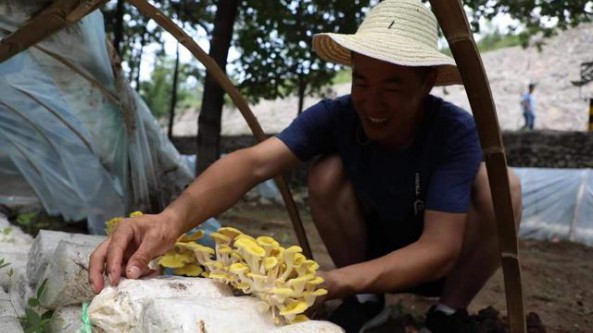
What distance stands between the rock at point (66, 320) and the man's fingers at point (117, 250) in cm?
19

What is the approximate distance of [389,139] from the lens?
1.85 metres

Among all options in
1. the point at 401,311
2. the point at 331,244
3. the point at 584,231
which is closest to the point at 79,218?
the point at 331,244

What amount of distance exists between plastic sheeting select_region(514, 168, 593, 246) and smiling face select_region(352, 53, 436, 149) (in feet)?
17.8

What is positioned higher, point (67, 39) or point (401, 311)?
point (67, 39)

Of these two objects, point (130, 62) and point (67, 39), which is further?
point (130, 62)

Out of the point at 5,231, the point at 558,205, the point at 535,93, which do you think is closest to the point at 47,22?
the point at 5,231

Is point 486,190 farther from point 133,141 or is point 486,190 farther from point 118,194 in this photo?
point 118,194

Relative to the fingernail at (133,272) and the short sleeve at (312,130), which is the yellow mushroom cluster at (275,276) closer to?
the fingernail at (133,272)

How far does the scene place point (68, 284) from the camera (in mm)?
1418

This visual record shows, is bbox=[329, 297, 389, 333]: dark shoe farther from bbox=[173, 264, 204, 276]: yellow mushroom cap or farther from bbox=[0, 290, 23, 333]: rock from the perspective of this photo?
bbox=[0, 290, 23, 333]: rock

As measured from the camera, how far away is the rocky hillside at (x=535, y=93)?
48.0ft

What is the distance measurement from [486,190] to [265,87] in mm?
2790

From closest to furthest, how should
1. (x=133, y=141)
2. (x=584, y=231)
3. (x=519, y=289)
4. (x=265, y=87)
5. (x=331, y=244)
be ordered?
(x=519, y=289), (x=331, y=244), (x=133, y=141), (x=265, y=87), (x=584, y=231)

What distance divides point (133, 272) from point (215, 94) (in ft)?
8.34
